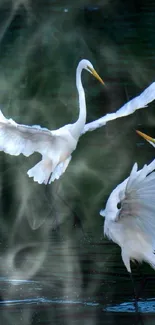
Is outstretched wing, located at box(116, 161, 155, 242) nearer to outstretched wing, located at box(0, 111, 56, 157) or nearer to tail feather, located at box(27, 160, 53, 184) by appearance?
outstretched wing, located at box(0, 111, 56, 157)

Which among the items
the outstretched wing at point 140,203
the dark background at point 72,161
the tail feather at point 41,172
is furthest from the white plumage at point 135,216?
the tail feather at point 41,172

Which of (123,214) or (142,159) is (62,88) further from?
(123,214)

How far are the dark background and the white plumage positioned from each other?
0.30 meters

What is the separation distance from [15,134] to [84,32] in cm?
1117

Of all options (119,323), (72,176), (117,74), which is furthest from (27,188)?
(117,74)

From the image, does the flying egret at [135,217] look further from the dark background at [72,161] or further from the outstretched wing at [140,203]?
the dark background at [72,161]

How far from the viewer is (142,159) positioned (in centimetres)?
1098

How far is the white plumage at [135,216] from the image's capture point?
6127mm

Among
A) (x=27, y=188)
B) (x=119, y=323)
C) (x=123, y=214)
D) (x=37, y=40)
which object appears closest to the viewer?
(x=119, y=323)

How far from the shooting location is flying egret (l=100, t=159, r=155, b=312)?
612 centimetres

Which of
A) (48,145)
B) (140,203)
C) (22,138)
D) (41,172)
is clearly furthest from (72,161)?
(140,203)

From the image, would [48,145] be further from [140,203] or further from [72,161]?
[140,203]

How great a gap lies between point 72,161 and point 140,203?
5.04 meters

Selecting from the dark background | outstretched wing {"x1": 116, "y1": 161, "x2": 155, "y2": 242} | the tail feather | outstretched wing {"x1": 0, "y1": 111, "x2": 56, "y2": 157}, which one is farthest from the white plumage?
the tail feather
